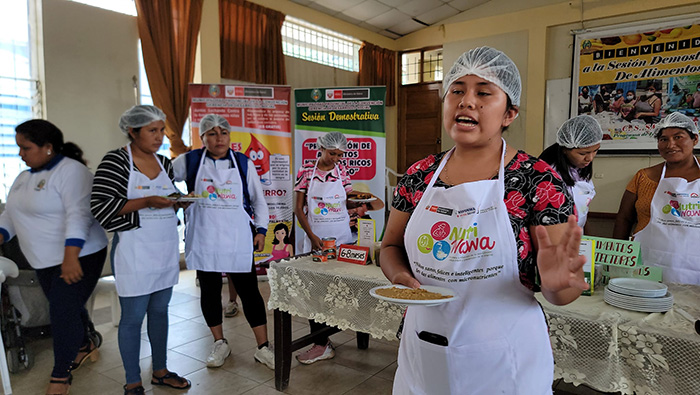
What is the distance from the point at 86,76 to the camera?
4.41m

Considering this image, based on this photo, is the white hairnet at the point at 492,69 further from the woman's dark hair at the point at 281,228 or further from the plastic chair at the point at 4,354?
the woman's dark hair at the point at 281,228

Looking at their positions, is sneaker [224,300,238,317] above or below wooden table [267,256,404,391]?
below

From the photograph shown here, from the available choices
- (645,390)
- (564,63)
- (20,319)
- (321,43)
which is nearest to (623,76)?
(564,63)

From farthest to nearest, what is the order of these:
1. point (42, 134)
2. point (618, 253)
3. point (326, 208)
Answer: point (326, 208) → point (42, 134) → point (618, 253)

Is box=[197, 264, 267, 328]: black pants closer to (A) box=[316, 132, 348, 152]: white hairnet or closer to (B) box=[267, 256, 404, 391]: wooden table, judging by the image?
(B) box=[267, 256, 404, 391]: wooden table

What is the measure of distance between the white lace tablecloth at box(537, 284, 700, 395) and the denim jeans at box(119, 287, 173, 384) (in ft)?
6.52

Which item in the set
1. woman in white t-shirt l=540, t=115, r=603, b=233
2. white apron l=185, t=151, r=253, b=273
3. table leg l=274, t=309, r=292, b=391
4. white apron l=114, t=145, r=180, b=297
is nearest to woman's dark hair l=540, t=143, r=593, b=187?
woman in white t-shirt l=540, t=115, r=603, b=233

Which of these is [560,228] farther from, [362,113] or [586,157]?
[362,113]

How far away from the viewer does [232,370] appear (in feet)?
9.28

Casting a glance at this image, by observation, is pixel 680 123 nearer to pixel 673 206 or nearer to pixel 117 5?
pixel 673 206

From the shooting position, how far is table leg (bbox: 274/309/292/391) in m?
2.52

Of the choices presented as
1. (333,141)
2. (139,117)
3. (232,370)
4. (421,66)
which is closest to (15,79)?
(139,117)

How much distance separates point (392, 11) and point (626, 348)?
666 centimetres

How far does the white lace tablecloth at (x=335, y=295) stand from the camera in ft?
6.92
